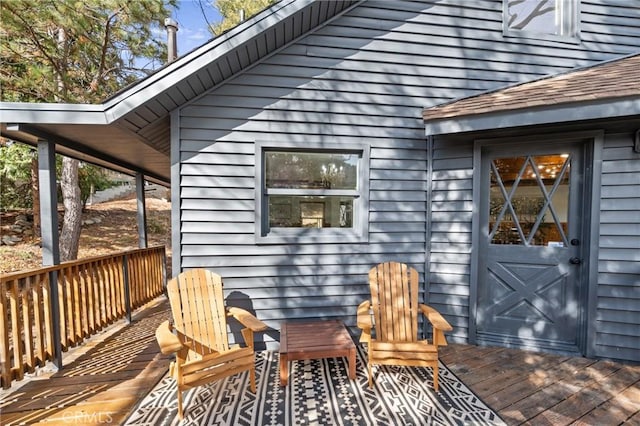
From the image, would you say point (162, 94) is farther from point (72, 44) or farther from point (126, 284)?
point (72, 44)

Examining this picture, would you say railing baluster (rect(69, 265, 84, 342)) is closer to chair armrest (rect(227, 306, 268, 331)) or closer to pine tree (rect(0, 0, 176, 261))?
chair armrest (rect(227, 306, 268, 331))

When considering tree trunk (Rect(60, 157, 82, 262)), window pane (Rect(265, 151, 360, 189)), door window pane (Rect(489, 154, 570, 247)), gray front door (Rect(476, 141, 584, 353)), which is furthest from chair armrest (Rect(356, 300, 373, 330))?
tree trunk (Rect(60, 157, 82, 262))

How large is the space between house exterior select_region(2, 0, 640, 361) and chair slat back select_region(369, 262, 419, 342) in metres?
0.44

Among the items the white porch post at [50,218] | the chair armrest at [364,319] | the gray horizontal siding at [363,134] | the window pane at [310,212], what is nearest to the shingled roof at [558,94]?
the gray horizontal siding at [363,134]

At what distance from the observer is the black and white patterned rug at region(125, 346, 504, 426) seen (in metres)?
1.95

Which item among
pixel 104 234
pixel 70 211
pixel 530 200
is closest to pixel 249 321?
pixel 530 200

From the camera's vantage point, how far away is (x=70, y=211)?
605cm

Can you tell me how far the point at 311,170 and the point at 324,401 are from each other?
7.19ft

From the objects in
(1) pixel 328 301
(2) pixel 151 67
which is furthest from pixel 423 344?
(2) pixel 151 67

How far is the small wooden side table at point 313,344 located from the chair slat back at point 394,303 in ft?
1.18

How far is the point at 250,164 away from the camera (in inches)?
114

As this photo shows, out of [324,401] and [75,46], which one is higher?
[75,46]

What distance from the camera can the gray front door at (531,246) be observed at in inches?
112

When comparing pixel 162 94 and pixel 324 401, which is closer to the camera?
pixel 324 401
